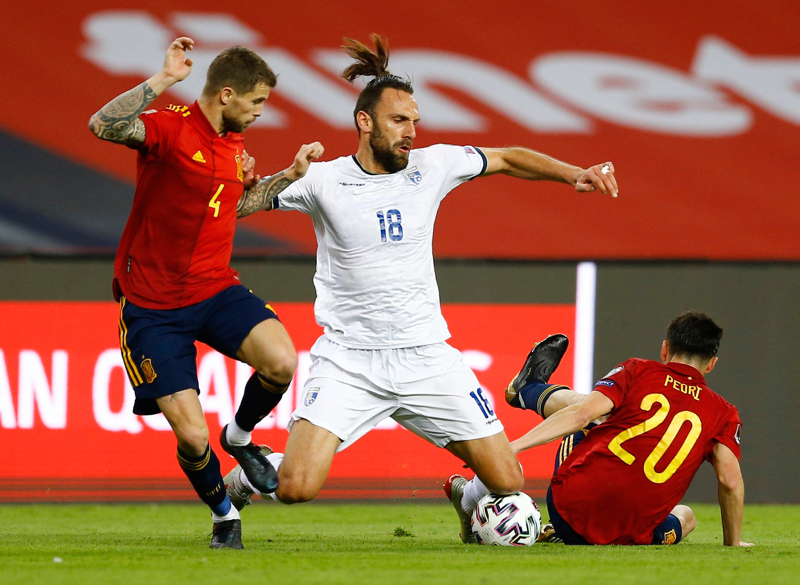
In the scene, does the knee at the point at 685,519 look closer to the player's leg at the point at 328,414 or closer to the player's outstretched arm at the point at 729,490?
the player's outstretched arm at the point at 729,490

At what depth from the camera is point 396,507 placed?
7.47 metres

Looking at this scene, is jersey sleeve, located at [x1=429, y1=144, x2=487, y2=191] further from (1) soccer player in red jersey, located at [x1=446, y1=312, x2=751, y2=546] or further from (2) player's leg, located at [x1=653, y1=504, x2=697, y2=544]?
(2) player's leg, located at [x1=653, y1=504, x2=697, y2=544]

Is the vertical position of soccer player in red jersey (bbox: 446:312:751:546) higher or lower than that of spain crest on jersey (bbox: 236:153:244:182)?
lower

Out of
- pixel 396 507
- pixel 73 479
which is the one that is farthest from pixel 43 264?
pixel 396 507

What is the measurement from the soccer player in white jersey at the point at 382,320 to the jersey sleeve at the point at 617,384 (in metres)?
0.53

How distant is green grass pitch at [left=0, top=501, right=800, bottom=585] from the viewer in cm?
376

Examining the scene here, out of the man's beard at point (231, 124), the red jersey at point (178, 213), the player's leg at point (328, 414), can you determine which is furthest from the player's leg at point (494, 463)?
the man's beard at point (231, 124)

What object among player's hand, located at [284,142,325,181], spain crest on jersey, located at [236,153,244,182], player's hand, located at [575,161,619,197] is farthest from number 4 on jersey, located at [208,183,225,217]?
player's hand, located at [575,161,619,197]

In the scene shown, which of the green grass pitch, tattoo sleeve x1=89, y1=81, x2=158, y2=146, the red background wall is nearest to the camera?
the green grass pitch

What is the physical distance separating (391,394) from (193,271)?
1.09 m

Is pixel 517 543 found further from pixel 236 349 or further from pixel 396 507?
pixel 396 507

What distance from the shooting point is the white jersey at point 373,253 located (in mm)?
5023

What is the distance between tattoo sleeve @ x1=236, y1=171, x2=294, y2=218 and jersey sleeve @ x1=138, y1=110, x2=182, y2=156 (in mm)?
525

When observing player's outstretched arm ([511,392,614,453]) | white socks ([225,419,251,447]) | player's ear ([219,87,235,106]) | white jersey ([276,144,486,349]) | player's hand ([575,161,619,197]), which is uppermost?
player's ear ([219,87,235,106])
